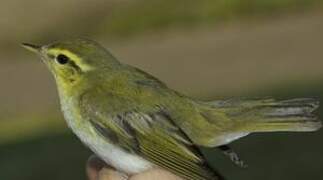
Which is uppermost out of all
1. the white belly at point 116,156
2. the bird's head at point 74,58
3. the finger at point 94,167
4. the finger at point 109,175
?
the bird's head at point 74,58

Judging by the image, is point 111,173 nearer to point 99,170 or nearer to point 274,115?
point 99,170

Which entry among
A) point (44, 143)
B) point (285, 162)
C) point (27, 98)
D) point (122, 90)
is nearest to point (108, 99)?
point (122, 90)

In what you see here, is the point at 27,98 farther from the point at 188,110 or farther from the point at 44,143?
the point at 188,110

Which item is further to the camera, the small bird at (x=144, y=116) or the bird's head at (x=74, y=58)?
the bird's head at (x=74, y=58)

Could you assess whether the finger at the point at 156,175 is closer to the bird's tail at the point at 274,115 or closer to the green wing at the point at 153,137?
the green wing at the point at 153,137

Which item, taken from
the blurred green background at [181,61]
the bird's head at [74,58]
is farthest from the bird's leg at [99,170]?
the blurred green background at [181,61]

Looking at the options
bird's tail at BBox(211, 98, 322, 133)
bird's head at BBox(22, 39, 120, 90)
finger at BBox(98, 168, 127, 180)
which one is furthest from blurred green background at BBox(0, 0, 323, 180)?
finger at BBox(98, 168, 127, 180)
